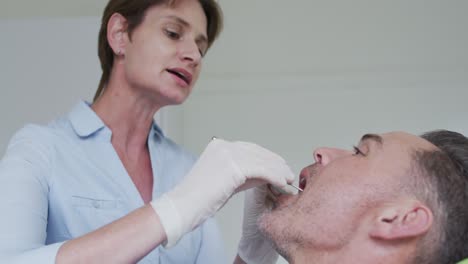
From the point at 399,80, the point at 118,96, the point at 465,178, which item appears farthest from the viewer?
the point at 399,80

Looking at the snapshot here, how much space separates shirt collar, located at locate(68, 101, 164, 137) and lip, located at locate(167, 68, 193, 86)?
22 centimetres

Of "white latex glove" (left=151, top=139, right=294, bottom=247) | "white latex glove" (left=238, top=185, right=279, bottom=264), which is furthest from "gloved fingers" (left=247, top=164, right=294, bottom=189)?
"white latex glove" (left=238, top=185, right=279, bottom=264)

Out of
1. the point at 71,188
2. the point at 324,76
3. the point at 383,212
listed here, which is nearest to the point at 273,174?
the point at 383,212

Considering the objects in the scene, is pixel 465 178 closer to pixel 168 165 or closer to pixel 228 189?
pixel 228 189

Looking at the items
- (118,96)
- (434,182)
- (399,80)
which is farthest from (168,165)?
(399,80)

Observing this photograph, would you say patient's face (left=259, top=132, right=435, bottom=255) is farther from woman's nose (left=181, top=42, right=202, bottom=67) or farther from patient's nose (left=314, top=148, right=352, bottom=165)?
woman's nose (left=181, top=42, right=202, bottom=67)

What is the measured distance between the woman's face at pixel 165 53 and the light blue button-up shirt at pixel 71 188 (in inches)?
6.4

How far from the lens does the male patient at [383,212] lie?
3.21 feet

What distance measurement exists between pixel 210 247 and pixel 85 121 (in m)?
0.46

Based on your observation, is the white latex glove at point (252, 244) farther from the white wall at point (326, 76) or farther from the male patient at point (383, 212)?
the white wall at point (326, 76)

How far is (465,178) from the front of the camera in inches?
41.0

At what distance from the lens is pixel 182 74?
1255 millimetres

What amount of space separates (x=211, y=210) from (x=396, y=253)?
38 centimetres

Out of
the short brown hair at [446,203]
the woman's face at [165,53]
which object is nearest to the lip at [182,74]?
the woman's face at [165,53]
